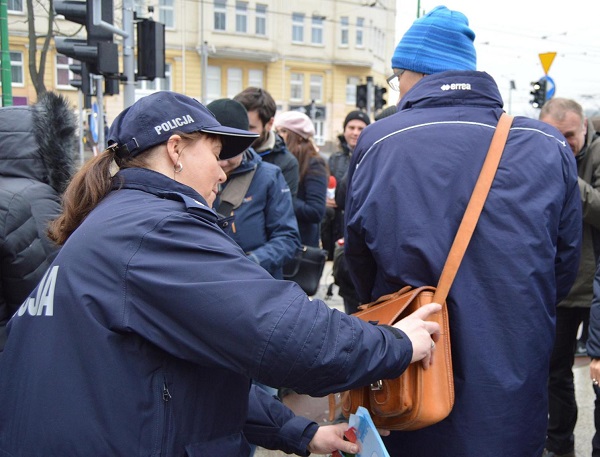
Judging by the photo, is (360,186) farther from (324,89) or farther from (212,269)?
(324,89)

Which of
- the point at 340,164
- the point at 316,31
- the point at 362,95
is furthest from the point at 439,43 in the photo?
the point at 316,31

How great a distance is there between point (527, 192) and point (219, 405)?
1.07 meters

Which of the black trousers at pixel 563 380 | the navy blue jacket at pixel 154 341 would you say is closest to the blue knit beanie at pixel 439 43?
the navy blue jacket at pixel 154 341

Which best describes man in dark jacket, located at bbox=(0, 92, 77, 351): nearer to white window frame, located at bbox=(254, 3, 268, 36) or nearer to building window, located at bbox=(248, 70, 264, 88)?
building window, located at bbox=(248, 70, 264, 88)

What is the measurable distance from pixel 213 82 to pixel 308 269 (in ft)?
127

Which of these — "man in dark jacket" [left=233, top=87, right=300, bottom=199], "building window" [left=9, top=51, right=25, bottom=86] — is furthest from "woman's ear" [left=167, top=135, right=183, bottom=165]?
"building window" [left=9, top=51, right=25, bottom=86]

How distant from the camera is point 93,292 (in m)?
1.38

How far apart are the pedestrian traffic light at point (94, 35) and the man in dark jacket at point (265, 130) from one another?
11.7 ft

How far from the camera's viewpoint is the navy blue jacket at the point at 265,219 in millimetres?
3354

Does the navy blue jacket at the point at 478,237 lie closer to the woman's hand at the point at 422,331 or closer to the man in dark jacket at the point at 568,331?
the woman's hand at the point at 422,331

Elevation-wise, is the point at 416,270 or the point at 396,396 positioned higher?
the point at 416,270

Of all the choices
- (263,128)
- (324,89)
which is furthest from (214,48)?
(263,128)

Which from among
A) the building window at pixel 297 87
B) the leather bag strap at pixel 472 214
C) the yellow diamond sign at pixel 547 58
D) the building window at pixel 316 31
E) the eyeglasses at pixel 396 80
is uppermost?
the building window at pixel 316 31

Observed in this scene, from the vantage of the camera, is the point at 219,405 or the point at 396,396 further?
the point at 396,396
